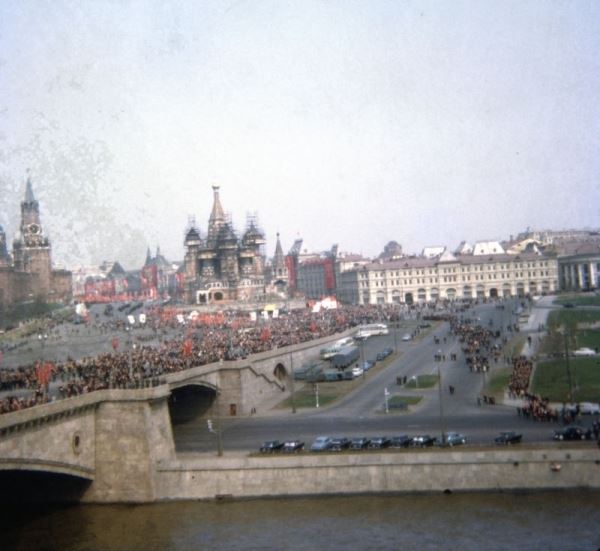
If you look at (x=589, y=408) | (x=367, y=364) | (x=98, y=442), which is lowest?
(x=589, y=408)

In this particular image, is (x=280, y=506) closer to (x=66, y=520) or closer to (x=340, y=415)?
(x=66, y=520)

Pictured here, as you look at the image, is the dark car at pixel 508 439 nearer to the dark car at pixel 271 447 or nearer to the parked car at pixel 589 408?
the parked car at pixel 589 408

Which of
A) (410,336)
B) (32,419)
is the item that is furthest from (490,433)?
(410,336)

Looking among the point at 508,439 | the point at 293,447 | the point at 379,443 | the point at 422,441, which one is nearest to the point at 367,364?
the point at 293,447

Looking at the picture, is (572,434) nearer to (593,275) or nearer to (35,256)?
(35,256)

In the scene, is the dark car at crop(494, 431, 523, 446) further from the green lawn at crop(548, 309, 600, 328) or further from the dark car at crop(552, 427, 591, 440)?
the green lawn at crop(548, 309, 600, 328)
